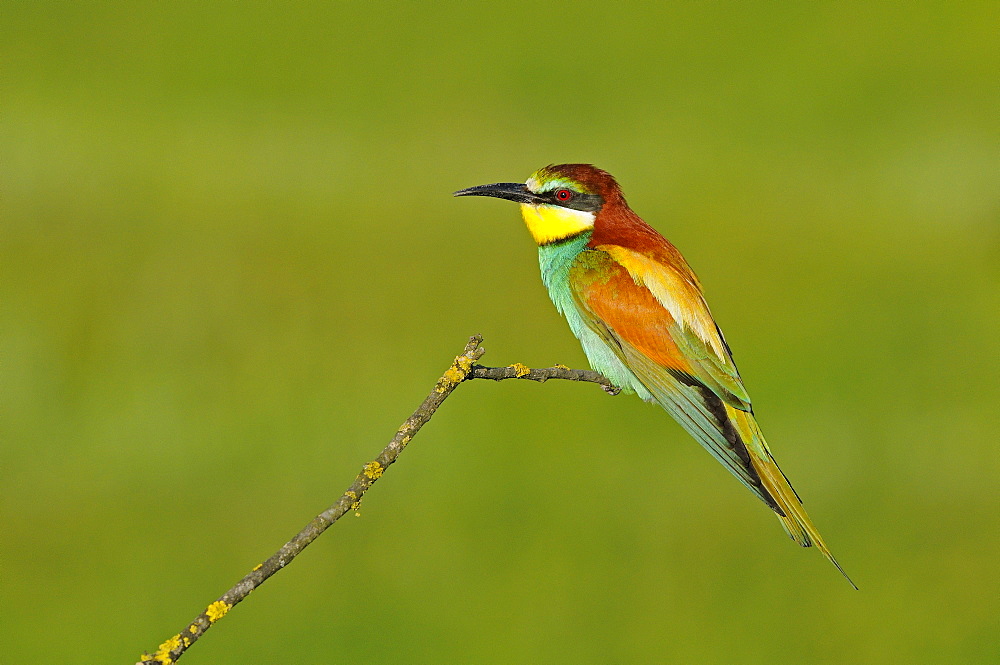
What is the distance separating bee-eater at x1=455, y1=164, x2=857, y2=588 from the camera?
60.2 inches

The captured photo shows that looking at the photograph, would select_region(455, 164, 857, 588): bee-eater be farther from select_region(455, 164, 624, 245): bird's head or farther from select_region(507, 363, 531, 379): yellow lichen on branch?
select_region(507, 363, 531, 379): yellow lichen on branch

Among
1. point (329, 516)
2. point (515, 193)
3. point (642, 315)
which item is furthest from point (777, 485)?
point (329, 516)

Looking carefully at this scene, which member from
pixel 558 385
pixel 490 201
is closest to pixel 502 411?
pixel 558 385

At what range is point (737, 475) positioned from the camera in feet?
4.86

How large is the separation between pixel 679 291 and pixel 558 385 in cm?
306

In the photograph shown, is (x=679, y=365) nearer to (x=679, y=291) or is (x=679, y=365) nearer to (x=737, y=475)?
(x=679, y=291)

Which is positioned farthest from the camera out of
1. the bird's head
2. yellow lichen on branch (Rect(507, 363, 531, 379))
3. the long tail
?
the bird's head

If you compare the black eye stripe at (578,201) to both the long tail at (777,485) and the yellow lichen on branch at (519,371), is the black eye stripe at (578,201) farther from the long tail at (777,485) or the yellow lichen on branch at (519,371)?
the yellow lichen on branch at (519,371)

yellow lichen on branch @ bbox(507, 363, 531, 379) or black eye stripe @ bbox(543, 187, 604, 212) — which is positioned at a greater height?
black eye stripe @ bbox(543, 187, 604, 212)

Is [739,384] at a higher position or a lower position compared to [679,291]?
lower

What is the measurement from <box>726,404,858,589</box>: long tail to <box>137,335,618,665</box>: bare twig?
22.8 inches

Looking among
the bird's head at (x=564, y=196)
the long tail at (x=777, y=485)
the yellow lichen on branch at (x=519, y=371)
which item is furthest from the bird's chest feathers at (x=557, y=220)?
the yellow lichen on branch at (x=519, y=371)

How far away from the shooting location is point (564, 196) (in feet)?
5.81

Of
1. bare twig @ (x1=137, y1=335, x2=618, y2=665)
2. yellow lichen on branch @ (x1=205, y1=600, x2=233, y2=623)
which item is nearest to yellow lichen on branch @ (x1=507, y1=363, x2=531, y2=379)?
bare twig @ (x1=137, y1=335, x2=618, y2=665)
